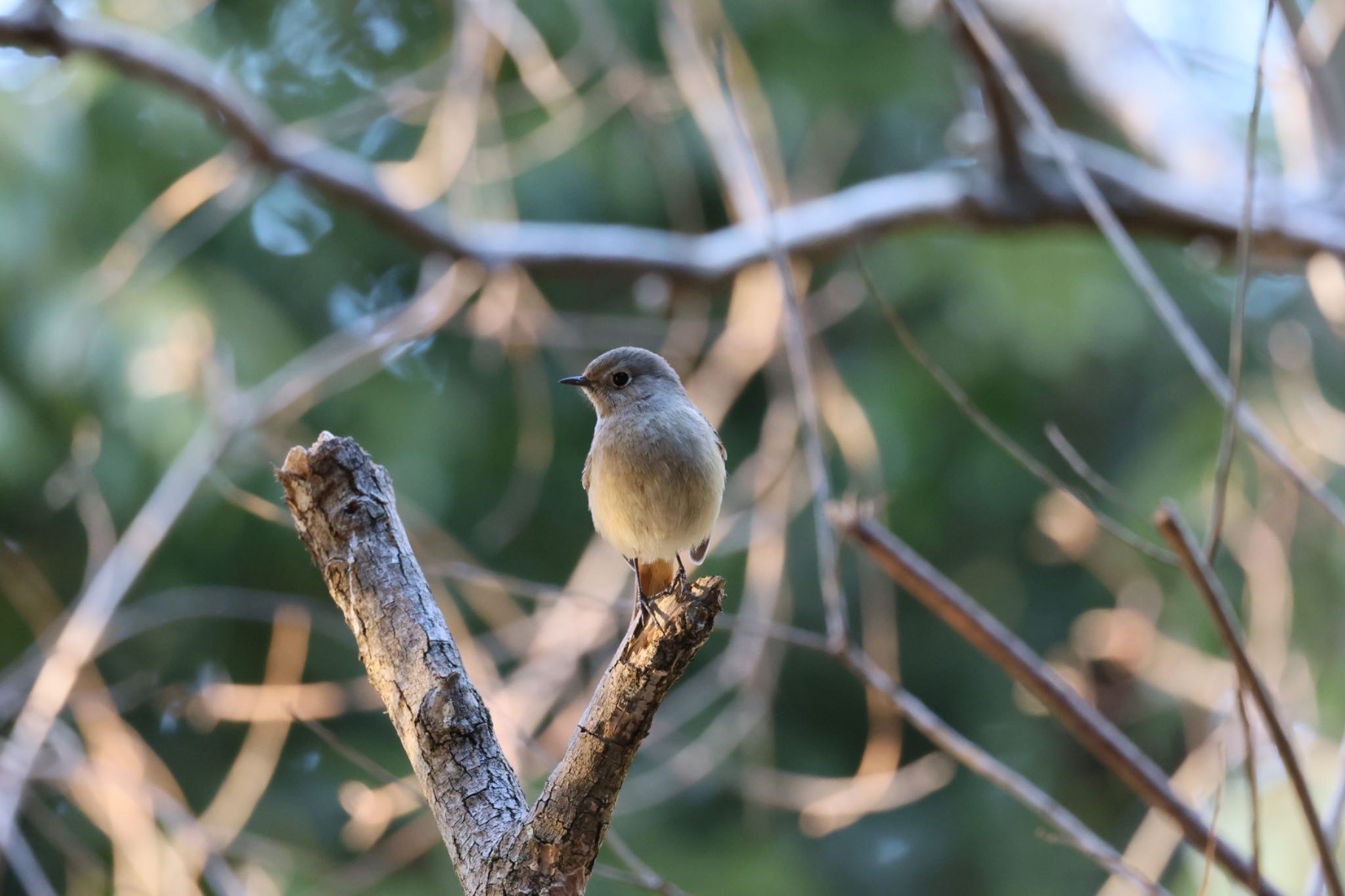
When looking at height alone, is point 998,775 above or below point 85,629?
below

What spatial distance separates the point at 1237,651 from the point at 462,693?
1362 mm

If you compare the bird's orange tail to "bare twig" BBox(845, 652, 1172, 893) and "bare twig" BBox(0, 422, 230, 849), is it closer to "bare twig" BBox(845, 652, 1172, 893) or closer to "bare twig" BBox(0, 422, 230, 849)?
"bare twig" BBox(845, 652, 1172, 893)

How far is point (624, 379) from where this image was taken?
11.0ft

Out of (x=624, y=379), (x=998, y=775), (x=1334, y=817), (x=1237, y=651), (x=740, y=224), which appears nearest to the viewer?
(x=1237, y=651)

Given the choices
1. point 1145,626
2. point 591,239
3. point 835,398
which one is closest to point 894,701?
point 835,398

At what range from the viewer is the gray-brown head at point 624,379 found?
3312mm

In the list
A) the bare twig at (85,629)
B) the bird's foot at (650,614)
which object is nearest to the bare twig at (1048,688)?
the bird's foot at (650,614)

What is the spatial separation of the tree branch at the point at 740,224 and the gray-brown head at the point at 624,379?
1638mm

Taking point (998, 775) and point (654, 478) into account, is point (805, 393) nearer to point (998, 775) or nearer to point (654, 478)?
point (654, 478)

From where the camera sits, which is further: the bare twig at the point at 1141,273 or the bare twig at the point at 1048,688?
the bare twig at the point at 1048,688

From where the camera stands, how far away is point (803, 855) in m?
6.98

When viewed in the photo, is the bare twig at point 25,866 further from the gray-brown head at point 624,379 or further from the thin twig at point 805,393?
the thin twig at point 805,393

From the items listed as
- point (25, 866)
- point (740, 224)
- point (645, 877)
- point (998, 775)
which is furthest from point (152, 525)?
point (740, 224)

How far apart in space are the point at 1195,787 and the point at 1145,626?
2.09 feet
